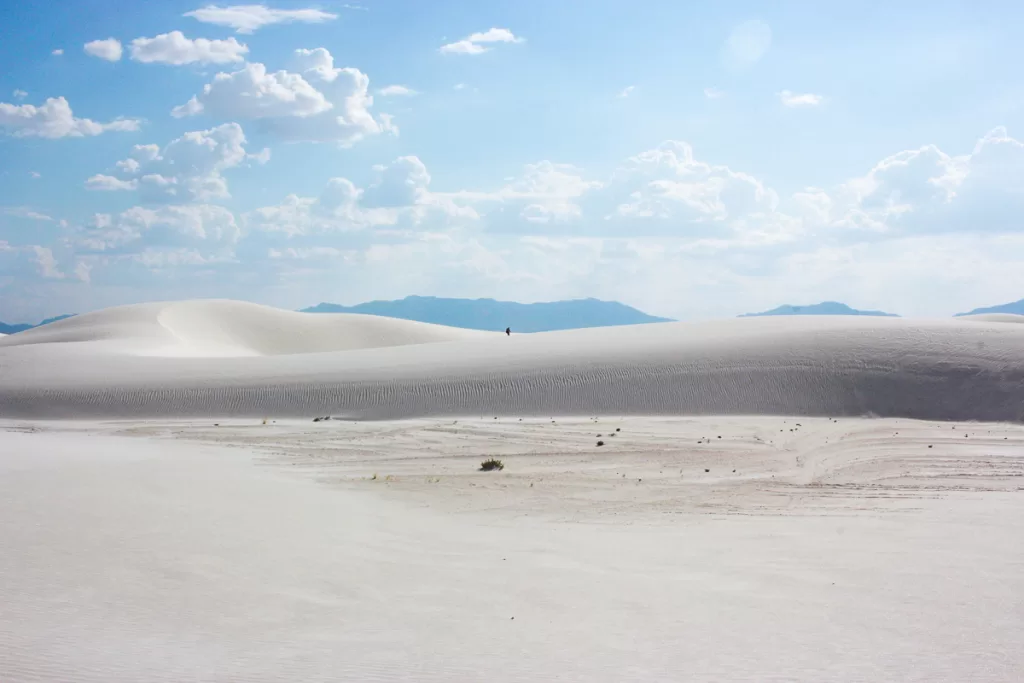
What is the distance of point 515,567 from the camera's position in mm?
7715

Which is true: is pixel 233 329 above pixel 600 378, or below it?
above

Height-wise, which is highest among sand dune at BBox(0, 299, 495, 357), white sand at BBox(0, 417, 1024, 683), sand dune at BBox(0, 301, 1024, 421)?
sand dune at BBox(0, 299, 495, 357)

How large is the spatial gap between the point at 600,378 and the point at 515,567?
54.5 feet

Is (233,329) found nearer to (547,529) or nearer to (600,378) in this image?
(600,378)

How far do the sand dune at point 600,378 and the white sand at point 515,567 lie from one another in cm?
748

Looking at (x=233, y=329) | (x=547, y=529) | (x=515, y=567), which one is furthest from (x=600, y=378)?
(x=233, y=329)

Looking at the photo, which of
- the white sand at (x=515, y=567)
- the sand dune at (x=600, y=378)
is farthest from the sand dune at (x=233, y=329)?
the white sand at (x=515, y=567)

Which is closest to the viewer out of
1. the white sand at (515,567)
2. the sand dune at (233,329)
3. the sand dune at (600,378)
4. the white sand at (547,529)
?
the white sand at (515,567)

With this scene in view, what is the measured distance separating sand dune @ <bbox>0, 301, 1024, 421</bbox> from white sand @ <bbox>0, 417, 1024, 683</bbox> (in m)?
7.48

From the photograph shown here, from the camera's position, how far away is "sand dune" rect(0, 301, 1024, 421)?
72.2ft

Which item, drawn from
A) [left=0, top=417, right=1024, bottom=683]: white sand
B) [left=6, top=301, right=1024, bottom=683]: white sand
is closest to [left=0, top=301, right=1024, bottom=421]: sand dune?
[left=6, top=301, right=1024, bottom=683]: white sand

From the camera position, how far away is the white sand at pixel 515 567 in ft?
17.3

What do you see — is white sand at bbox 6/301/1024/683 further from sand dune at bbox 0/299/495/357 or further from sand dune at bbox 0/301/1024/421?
sand dune at bbox 0/299/495/357

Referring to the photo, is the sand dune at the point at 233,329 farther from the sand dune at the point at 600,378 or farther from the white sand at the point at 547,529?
the white sand at the point at 547,529
